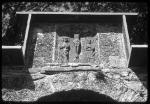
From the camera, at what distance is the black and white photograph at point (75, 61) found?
491 centimetres

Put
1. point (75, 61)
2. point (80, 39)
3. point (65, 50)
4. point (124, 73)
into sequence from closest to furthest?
point (124, 73)
point (75, 61)
point (65, 50)
point (80, 39)

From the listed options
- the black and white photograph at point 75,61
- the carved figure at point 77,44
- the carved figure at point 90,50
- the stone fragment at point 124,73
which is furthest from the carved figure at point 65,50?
the stone fragment at point 124,73

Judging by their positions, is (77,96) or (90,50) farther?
(90,50)

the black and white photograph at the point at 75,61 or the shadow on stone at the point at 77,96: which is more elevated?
the black and white photograph at the point at 75,61

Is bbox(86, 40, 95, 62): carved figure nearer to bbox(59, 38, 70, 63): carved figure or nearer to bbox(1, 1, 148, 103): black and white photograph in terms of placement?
bbox(1, 1, 148, 103): black and white photograph

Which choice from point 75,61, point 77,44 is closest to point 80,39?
point 77,44

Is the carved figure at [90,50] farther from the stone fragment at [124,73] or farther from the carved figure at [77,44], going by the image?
the stone fragment at [124,73]

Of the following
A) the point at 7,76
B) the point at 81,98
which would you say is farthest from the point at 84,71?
the point at 7,76

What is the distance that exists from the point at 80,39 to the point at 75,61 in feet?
2.10

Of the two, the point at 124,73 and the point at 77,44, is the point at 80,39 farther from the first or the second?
the point at 124,73

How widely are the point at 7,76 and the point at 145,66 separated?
255 cm

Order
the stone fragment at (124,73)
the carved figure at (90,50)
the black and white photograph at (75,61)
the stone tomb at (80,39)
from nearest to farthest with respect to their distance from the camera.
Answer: the black and white photograph at (75,61), the stone fragment at (124,73), the stone tomb at (80,39), the carved figure at (90,50)

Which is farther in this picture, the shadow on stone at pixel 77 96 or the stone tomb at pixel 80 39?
the stone tomb at pixel 80 39

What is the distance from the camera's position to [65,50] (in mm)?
5738
